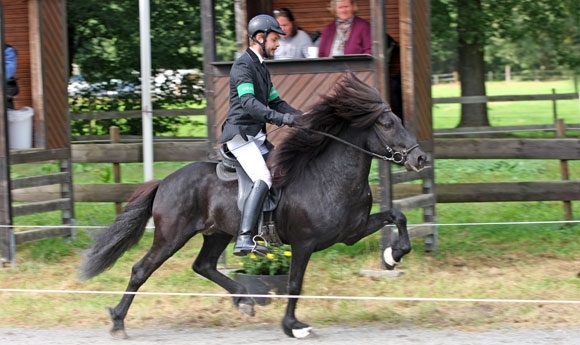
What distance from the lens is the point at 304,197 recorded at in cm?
867

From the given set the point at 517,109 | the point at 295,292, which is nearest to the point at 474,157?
the point at 295,292

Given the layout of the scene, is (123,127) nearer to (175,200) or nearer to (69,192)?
(69,192)

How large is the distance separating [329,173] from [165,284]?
123 inches

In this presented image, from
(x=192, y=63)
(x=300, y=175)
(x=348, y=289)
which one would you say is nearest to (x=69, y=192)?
(x=348, y=289)

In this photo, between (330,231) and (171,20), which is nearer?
(330,231)

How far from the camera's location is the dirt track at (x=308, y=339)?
8.27 m

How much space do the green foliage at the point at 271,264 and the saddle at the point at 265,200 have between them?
104cm

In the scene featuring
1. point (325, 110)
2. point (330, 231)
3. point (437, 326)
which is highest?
point (325, 110)

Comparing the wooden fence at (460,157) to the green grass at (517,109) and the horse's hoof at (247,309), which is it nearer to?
the horse's hoof at (247,309)

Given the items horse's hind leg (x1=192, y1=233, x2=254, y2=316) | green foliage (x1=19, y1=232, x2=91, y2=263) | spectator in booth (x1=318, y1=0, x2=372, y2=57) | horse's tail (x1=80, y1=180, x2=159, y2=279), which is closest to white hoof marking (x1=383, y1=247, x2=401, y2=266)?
horse's hind leg (x1=192, y1=233, x2=254, y2=316)

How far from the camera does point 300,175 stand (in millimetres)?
8781

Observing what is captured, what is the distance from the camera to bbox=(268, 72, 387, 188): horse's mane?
8570 millimetres

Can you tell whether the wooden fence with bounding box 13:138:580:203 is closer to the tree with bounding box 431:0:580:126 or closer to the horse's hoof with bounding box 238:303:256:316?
the horse's hoof with bounding box 238:303:256:316

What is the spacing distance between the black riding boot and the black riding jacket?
488mm
